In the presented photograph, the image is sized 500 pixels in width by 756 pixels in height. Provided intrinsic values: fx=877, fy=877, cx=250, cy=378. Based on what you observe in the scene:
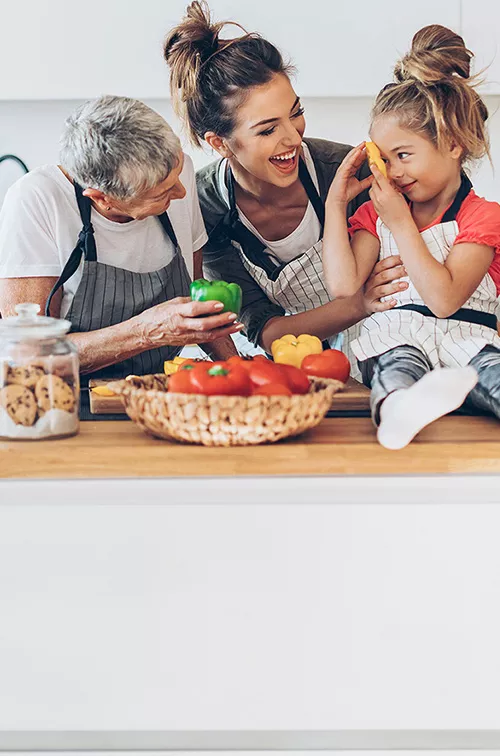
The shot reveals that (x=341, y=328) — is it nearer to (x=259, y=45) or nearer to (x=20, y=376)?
(x=259, y=45)

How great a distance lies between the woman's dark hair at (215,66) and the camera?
187 cm

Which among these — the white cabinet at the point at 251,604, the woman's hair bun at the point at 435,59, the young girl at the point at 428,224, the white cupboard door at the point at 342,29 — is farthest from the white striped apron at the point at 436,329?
the white cupboard door at the point at 342,29

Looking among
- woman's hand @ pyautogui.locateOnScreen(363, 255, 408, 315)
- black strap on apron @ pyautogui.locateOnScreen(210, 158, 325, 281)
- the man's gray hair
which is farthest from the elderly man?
woman's hand @ pyautogui.locateOnScreen(363, 255, 408, 315)

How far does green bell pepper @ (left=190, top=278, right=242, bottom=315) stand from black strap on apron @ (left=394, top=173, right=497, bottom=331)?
346 millimetres

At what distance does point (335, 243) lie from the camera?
1740mm

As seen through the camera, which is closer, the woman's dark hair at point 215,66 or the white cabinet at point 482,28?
the woman's dark hair at point 215,66

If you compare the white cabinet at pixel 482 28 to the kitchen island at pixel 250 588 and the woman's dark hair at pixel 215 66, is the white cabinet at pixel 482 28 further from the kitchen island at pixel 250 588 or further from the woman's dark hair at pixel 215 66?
the kitchen island at pixel 250 588

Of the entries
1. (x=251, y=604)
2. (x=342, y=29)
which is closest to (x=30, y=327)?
(x=251, y=604)

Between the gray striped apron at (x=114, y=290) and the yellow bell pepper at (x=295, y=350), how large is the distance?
336mm

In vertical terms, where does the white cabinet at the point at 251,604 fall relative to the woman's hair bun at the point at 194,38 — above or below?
below

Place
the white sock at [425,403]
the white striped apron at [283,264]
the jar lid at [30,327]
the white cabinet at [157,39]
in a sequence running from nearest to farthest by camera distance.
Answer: the white sock at [425,403]
the jar lid at [30,327]
the white striped apron at [283,264]
the white cabinet at [157,39]

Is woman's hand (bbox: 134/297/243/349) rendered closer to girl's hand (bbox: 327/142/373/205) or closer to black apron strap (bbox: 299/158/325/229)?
girl's hand (bbox: 327/142/373/205)

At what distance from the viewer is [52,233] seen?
179 cm

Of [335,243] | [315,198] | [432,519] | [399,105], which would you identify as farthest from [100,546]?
[315,198]
